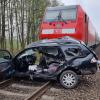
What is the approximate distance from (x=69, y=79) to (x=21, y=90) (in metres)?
1.77

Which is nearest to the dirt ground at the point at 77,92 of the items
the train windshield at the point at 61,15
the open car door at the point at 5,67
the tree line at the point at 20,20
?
the open car door at the point at 5,67

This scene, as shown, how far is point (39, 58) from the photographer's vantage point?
10.6 m

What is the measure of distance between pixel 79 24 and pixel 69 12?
1.06m

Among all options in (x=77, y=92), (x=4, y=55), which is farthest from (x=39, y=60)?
(x=77, y=92)

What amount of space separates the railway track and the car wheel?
0.57 metres

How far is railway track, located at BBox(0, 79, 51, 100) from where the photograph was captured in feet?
26.4

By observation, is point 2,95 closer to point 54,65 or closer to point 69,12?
point 54,65

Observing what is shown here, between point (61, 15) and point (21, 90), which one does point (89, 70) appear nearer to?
point (21, 90)

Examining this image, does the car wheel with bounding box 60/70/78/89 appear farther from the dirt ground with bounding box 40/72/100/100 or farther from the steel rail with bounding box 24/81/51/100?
the steel rail with bounding box 24/81/51/100

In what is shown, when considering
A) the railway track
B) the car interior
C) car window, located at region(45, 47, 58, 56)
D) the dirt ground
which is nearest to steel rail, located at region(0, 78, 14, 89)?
the railway track

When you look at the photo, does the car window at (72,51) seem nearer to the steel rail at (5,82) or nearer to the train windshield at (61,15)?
the steel rail at (5,82)

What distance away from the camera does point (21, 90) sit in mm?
9148

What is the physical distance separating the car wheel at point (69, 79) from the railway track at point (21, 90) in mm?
567

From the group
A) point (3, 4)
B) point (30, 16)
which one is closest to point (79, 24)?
point (3, 4)
